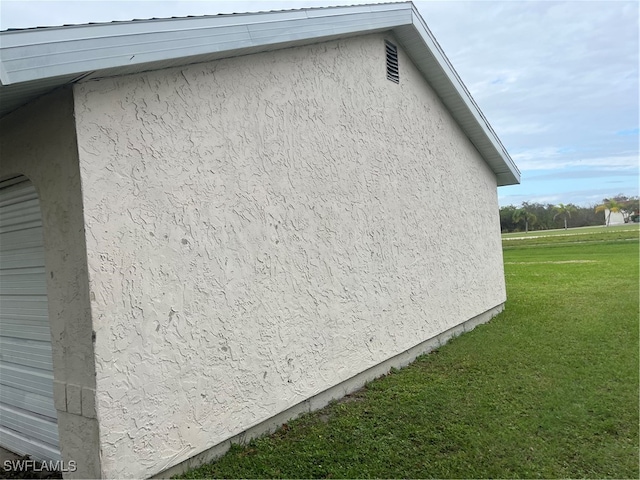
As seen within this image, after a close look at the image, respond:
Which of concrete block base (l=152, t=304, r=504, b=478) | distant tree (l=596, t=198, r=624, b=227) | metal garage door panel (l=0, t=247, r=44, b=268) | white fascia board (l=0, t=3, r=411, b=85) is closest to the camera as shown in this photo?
white fascia board (l=0, t=3, r=411, b=85)

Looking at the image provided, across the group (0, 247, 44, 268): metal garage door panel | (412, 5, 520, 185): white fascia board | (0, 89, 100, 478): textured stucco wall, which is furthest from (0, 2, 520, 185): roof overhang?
(0, 247, 44, 268): metal garage door panel

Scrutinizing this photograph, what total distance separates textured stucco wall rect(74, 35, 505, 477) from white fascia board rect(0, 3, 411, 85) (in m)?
0.31

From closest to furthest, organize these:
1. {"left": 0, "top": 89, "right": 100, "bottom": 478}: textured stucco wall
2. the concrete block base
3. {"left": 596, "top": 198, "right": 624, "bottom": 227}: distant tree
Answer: {"left": 0, "top": 89, "right": 100, "bottom": 478}: textured stucco wall < the concrete block base < {"left": 596, "top": 198, "right": 624, "bottom": 227}: distant tree

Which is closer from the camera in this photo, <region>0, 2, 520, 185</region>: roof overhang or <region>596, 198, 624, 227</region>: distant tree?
<region>0, 2, 520, 185</region>: roof overhang

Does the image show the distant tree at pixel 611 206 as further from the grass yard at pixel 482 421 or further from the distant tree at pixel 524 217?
the grass yard at pixel 482 421

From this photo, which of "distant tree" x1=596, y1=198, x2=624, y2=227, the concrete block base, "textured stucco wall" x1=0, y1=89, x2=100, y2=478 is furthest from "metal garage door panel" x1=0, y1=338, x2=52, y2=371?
"distant tree" x1=596, y1=198, x2=624, y2=227

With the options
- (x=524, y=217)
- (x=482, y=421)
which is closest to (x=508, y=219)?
(x=524, y=217)

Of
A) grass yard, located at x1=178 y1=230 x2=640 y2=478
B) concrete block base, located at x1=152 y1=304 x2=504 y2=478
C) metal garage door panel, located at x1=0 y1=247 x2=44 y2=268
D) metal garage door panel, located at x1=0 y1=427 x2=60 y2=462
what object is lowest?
grass yard, located at x1=178 y1=230 x2=640 y2=478

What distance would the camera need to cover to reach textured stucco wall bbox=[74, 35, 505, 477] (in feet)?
11.4

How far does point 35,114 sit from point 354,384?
14.3 ft

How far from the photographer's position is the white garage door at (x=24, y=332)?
4.10 m

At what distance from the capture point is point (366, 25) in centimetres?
598

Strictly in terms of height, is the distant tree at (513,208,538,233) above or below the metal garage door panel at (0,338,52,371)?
above

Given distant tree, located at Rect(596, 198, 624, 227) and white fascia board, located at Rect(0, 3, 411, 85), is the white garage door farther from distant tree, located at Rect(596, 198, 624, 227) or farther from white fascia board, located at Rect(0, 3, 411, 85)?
distant tree, located at Rect(596, 198, 624, 227)
